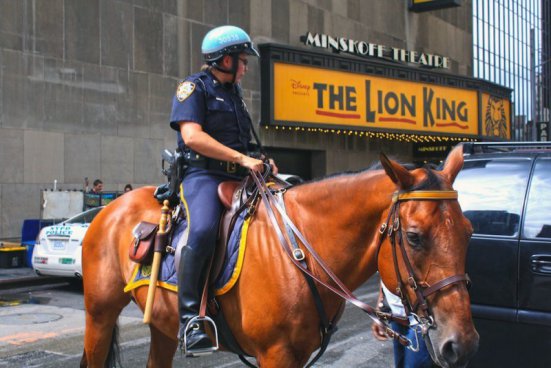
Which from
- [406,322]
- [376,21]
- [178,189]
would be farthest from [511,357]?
[376,21]

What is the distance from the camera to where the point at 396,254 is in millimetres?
2793

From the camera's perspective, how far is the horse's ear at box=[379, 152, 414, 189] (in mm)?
2801

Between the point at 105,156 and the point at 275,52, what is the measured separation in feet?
26.2

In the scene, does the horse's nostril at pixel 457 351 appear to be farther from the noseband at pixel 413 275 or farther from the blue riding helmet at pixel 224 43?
the blue riding helmet at pixel 224 43

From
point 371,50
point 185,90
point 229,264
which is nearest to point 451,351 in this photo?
point 229,264

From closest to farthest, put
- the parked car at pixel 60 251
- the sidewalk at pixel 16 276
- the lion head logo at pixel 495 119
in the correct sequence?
1. the parked car at pixel 60 251
2. the sidewalk at pixel 16 276
3. the lion head logo at pixel 495 119

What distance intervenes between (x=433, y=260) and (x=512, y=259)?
68.9 inches

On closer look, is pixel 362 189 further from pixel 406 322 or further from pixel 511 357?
pixel 511 357

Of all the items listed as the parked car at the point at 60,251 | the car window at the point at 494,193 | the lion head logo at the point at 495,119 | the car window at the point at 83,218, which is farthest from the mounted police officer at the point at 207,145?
the lion head logo at the point at 495,119

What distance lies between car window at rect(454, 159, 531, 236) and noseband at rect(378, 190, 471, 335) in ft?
5.72

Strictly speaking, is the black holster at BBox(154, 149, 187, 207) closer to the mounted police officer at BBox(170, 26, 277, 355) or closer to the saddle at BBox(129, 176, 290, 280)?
the mounted police officer at BBox(170, 26, 277, 355)

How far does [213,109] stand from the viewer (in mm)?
3811

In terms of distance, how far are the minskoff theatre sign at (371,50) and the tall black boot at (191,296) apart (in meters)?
21.8

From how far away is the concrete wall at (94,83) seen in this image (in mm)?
15789
